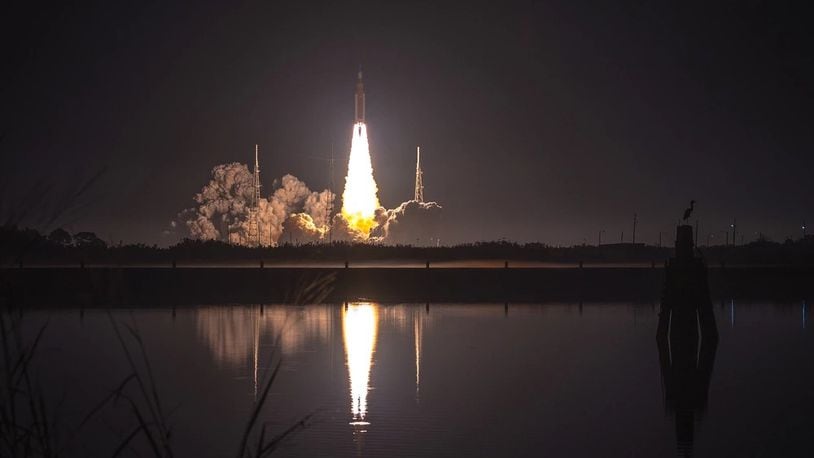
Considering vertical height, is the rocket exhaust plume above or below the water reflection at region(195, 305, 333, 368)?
above

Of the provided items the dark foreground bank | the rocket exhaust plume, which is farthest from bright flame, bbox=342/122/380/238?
the dark foreground bank

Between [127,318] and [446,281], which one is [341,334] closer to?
[127,318]

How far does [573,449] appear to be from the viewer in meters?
19.7

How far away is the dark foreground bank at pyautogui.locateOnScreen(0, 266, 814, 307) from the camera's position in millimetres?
58906

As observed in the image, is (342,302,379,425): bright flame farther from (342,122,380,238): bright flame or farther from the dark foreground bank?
(342,122,380,238): bright flame

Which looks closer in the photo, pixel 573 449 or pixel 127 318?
pixel 573 449

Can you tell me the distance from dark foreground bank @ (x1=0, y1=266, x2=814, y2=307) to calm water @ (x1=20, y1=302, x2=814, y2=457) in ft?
39.4

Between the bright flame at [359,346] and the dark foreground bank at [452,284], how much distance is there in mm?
5689

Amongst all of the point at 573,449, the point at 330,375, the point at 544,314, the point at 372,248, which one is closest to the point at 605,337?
the point at 544,314

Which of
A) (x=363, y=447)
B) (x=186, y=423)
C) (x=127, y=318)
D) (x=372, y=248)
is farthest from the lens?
(x=372, y=248)

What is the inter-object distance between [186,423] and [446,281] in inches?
1682

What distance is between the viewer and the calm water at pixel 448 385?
66.9ft

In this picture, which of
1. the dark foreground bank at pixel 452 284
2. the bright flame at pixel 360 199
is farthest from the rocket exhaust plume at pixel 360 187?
the dark foreground bank at pixel 452 284

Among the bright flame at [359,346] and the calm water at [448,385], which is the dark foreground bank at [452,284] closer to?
the bright flame at [359,346]
